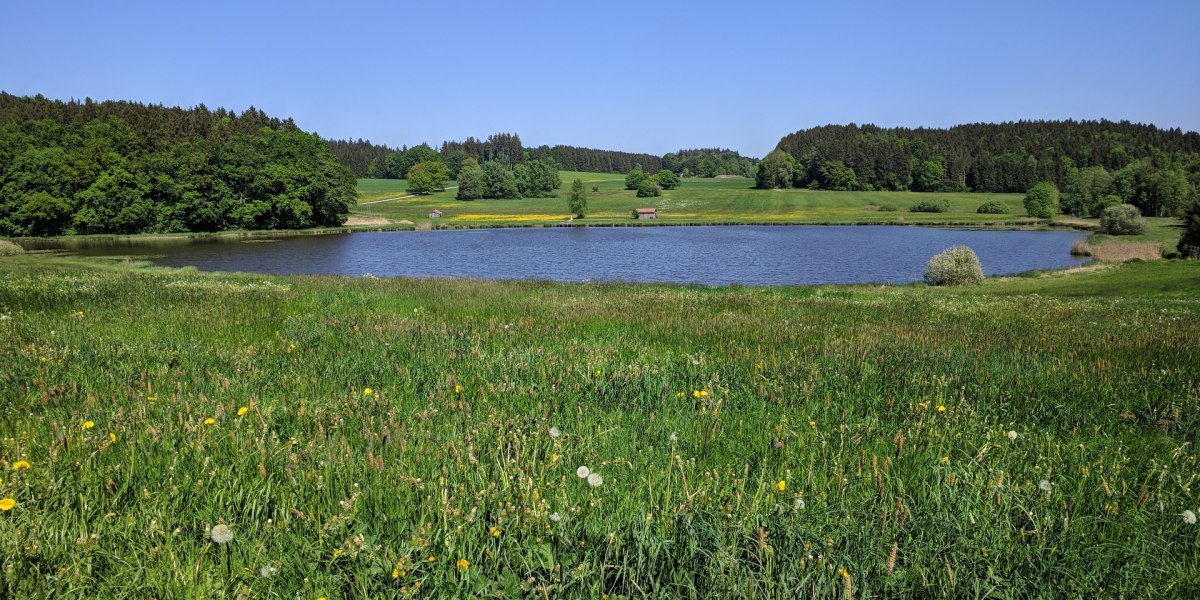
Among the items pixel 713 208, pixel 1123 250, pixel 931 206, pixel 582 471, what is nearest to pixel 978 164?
pixel 931 206

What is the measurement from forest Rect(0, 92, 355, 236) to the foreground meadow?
9508 centimetres

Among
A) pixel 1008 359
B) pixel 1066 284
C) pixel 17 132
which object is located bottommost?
pixel 1066 284

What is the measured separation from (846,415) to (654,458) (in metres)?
1.87

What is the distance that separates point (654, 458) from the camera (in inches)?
160

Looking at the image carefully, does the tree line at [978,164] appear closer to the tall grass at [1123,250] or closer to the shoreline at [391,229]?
the shoreline at [391,229]

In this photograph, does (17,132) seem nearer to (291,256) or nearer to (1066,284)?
(291,256)

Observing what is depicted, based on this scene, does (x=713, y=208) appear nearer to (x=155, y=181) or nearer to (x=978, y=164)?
(x=978, y=164)

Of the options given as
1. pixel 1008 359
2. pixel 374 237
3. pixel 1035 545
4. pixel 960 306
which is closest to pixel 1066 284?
pixel 960 306

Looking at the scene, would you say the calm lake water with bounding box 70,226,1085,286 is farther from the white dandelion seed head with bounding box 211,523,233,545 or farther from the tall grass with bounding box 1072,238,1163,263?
the white dandelion seed head with bounding box 211,523,233,545

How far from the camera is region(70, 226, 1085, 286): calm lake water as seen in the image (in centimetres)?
5194

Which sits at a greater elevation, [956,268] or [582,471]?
[582,471]

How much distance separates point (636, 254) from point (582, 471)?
66018 mm

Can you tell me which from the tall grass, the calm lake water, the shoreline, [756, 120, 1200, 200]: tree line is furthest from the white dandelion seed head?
[756, 120, 1200, 200]: tree line

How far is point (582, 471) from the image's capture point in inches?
136
